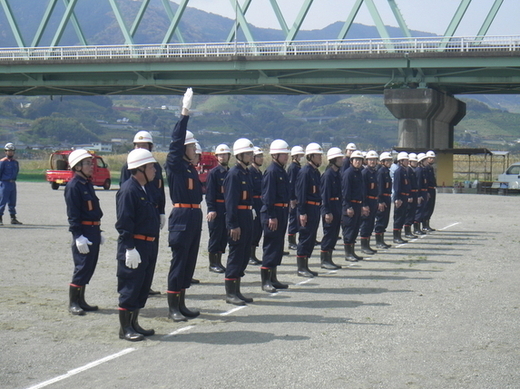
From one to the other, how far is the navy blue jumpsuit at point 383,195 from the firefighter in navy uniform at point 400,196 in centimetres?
63

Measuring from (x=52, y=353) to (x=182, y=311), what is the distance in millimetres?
2136

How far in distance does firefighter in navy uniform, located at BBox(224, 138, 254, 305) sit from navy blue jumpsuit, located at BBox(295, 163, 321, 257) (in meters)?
2.14

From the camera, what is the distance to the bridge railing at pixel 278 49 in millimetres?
45375

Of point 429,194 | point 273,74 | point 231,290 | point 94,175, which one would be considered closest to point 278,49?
point 273,74

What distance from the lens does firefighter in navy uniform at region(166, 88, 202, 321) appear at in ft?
30.0

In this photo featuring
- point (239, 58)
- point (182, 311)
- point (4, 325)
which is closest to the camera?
point (4, 325)

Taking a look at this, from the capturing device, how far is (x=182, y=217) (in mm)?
9398

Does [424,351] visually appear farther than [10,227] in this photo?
No

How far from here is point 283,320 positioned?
9.09 meters

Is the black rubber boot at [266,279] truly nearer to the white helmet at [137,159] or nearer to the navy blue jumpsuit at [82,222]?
the navy blue jumpsuit at [82,222]

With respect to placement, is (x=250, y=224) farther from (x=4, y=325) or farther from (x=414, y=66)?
(x=414, y=66)

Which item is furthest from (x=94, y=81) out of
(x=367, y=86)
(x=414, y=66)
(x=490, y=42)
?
(x=490, y=42)

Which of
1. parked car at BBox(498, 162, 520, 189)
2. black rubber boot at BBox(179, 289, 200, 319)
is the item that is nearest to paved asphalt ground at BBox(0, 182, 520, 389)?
black rubber boot at BBox(179, 289, 200, 319)

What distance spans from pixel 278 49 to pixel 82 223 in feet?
139
